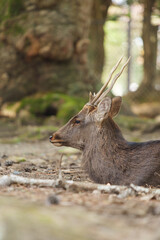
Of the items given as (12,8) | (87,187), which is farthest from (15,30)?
(87,187)

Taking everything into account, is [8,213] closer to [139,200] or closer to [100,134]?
[139,200]

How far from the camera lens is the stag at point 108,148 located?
3.89m

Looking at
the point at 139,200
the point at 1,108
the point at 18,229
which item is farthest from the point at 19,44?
the point at 18,229

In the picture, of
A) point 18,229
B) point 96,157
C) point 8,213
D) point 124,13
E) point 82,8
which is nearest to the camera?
point 18,229

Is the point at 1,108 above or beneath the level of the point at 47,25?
beneath

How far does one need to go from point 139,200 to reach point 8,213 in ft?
3.95

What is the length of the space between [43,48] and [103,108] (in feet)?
21.1

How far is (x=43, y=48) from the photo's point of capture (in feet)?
33.2

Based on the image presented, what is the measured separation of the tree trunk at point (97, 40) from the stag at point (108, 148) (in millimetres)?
10043

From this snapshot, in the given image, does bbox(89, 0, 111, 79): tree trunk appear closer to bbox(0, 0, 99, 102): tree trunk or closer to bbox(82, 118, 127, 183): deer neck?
bbox(0, 0, 99, 102): tree trunk

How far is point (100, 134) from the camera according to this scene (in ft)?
13.5

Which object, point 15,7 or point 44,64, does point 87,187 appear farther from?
point 15,7

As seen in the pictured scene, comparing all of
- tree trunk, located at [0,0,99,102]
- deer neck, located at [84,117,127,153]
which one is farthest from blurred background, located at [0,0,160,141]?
deer neck, located at [84,117,127,153]

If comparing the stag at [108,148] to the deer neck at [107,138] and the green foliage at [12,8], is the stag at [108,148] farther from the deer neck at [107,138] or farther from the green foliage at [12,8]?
the green foliage at [12,8]
